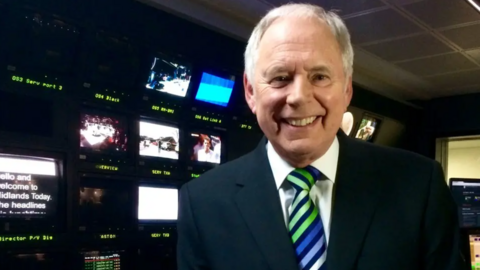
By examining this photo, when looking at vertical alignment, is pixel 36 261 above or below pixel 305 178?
below

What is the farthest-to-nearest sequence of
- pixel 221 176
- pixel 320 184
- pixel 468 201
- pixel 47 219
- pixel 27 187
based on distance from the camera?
pixel 468 201 < pixel 47 219 < pixel 27 187 < pixel 221 176 < pixel 320 184

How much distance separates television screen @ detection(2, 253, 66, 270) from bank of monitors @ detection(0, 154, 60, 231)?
14cm

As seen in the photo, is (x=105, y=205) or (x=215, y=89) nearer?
(x=105, y=205)

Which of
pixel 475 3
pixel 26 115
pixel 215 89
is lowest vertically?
pixel 26 115

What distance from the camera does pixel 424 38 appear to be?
420 cm

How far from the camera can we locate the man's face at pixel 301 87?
0.99 metres

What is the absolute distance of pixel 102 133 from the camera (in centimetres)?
274

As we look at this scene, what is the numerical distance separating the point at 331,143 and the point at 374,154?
0.35 ft

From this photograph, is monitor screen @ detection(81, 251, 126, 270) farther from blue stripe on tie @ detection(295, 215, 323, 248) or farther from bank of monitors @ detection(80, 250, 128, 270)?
blue stripe on tie @ detection(295, 215, 323, 248)

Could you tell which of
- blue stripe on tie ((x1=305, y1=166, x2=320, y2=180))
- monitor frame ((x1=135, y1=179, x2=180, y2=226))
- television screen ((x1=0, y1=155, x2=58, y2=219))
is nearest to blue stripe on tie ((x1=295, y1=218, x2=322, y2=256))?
blue stripe on tie ((x1=305, y1=166, x2=320, y2=180))

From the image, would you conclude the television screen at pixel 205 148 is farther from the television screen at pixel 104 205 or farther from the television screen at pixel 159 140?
the television screen at pixel 104 205

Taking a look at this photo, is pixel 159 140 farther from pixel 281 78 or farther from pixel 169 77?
pixel 281 78

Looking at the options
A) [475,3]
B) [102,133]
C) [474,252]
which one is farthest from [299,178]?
[474,252]

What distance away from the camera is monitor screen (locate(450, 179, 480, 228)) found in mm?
3678
